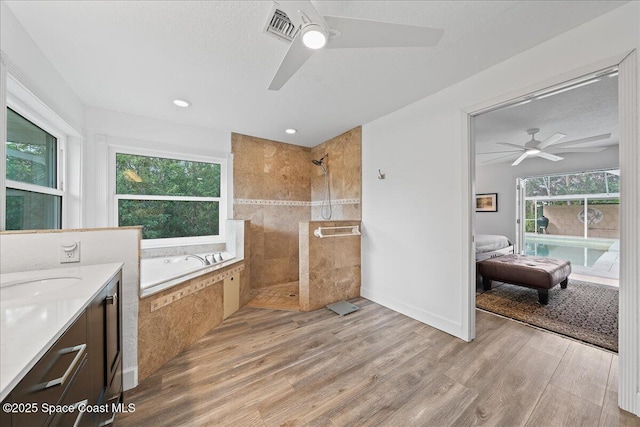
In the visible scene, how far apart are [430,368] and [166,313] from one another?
2077 mm

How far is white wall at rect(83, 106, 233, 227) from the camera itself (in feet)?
8.30

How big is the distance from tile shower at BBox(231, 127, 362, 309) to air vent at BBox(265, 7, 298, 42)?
1.88 metres

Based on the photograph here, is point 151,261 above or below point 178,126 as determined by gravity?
below

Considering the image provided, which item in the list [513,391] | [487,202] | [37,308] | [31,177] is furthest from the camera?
[487,202]

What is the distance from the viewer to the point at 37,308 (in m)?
0.80

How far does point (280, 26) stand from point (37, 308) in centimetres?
179

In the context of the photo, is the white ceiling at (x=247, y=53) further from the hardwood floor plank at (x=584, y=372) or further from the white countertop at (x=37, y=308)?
the hardwood floor plank at (x=584, y=372)

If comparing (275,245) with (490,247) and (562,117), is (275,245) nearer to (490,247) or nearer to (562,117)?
(490,247)

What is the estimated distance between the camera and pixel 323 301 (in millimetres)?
2824

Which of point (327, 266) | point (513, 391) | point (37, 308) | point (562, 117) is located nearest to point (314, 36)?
point (37, 308)

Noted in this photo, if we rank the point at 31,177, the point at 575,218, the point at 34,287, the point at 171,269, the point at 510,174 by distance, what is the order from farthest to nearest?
the point at 575,218
the point at 510,174
the point at 171,269
the point at 31,177
the point at 34,287

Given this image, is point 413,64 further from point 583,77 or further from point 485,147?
point 485,147

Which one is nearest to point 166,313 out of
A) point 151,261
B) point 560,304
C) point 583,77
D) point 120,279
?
point 120,279

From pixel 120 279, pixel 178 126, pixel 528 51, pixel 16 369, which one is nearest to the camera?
pixel 16 369
